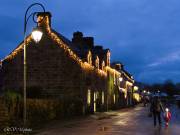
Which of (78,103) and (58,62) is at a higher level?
(58,62)

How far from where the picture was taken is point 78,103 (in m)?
42.8

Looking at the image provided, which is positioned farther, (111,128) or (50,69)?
(50,69)

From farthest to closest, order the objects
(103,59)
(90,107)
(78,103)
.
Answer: (103,59) < (90,107) < (78,103)

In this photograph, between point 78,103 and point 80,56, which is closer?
point 78,103

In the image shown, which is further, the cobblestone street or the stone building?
the stone building

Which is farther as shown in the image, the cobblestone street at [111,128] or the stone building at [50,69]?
the stone building at [50,69]

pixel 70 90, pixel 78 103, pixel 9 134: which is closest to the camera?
pixel 9 134

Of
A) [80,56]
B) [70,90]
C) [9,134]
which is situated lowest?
[9,134]

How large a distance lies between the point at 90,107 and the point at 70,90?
4661 millimetres

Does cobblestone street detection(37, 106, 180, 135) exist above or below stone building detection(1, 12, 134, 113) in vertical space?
below

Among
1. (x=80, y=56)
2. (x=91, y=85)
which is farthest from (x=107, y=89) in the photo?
(x=80, y=56)

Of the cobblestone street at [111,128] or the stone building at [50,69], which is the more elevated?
the stone building at [50,69]

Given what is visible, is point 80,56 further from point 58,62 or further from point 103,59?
point 103,59

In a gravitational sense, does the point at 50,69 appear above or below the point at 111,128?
above
